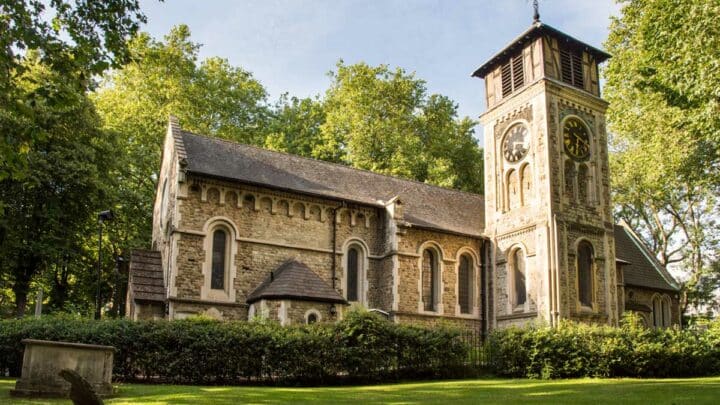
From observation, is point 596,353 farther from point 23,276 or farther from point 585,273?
point 23,276

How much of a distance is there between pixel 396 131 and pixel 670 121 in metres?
18.2

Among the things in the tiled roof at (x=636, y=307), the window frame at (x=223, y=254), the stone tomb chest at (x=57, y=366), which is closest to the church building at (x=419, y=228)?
the window frame at (x=223, y=254)

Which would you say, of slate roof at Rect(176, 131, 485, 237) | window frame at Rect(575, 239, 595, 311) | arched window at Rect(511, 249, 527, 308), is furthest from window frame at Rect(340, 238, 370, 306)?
window frame at Rect(575, 239, 595, 311)

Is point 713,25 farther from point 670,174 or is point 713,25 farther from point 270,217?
point 270,217

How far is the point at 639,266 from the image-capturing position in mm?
35094

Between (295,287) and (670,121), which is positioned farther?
(670,121)

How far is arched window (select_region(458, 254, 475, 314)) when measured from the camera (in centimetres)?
2803

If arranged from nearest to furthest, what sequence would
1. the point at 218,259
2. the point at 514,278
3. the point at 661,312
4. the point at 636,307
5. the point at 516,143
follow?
1. the point at 218,259
2. the point at 514,278
3. the point at 516,143
4. the point at 636,307
5. the point at 661,312

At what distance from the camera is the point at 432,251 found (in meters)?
27.5

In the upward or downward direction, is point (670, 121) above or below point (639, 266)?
above

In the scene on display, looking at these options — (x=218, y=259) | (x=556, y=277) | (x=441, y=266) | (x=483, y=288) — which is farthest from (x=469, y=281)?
(x=218, y=259)

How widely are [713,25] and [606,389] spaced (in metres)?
11.2

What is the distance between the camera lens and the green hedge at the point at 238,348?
650 inches

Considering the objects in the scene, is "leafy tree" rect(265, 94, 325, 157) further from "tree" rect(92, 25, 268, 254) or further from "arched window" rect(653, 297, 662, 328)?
"arched window" rect(653, 297, 662, 328)
